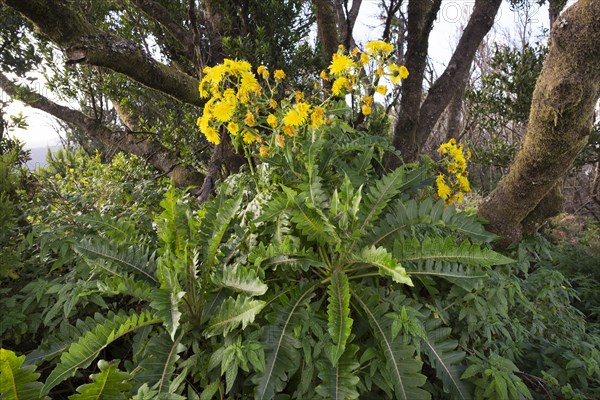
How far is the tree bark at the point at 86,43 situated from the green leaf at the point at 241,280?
2028 millimetres

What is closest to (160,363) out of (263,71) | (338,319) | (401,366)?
(338,319)

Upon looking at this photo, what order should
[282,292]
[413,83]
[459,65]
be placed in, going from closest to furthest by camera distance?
1. [282,292]
2. [413,83]
3. [459,65]

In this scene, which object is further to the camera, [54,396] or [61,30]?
[61,30]

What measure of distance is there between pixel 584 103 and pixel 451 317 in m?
1.32

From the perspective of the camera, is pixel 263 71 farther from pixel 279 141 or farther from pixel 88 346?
pixel 88 346

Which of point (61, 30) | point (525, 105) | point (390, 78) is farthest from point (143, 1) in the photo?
point (525, 105)

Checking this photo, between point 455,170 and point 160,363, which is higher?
point 455,170

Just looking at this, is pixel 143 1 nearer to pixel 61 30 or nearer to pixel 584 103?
pixel 61 30

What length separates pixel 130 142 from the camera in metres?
4.68

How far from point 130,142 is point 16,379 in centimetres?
407

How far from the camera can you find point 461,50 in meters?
3.66

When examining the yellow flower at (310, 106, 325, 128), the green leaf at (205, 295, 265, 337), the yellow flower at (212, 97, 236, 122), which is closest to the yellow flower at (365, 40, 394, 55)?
→ the yellow flower at (310, 106, 325, 128)

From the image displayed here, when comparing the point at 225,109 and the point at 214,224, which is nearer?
the point at 214,224

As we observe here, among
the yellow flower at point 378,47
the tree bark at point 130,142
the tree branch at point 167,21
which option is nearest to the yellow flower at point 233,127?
the yellow flower at point 378,47
